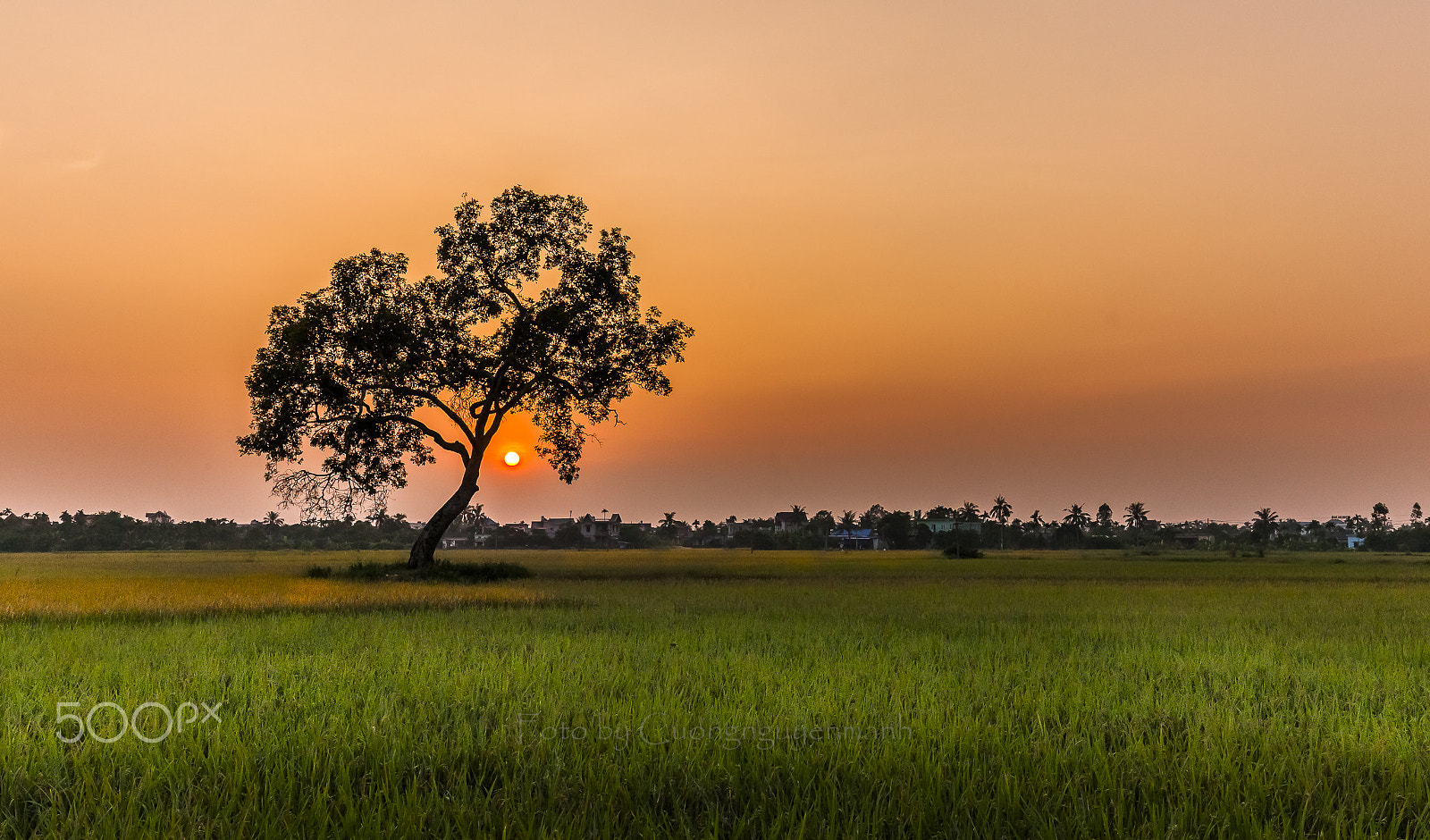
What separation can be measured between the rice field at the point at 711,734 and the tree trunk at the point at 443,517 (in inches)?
818

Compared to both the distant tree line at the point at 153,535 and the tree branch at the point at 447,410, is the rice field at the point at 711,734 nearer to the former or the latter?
the tree branch at the point at 447,410

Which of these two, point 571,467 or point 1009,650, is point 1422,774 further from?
point 571,467

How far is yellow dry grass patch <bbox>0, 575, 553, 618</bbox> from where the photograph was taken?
1902 centimetres

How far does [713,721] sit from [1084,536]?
19164 centimetres

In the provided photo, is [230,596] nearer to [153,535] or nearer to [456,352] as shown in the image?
[456,352]

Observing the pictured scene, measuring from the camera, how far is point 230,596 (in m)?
23.0

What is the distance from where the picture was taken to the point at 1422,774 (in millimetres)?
5668

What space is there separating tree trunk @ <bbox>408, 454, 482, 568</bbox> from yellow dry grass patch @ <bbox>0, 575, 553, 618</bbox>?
16.7 ft

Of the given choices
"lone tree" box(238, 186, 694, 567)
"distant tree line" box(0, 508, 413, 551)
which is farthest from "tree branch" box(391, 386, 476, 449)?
"distant tree line" box(0, 508, 413, 551)

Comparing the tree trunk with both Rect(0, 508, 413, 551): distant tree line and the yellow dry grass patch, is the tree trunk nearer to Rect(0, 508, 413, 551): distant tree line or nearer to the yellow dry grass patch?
the yellow dry grass patch

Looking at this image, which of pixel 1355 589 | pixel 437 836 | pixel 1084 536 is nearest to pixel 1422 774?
pixel 437 836

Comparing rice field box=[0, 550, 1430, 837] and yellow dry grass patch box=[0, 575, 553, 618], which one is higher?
rice field box=[0, 550, 1430, 837]

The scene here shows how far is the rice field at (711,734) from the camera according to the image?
15.3 ft

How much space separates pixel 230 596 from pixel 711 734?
834 inches
